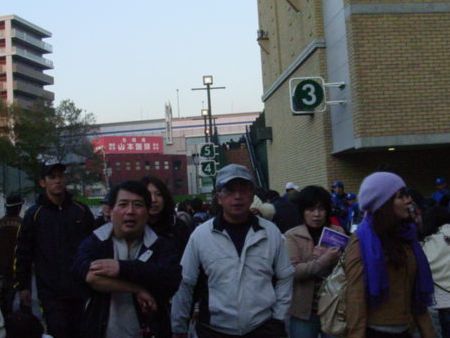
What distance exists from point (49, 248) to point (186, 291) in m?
2.11

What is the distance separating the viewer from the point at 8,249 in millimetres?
8359

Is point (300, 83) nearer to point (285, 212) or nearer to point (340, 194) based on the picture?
point (340, 194)

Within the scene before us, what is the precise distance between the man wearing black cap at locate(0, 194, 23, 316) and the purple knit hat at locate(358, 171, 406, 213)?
17.6ft

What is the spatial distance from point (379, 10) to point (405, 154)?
3.58m

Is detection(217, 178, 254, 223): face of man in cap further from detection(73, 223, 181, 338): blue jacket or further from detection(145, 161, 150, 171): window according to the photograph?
detection(145, 161, 150, 171): window

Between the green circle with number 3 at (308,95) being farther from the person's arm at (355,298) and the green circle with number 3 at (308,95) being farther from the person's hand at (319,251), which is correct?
the person's arm at (355,298)

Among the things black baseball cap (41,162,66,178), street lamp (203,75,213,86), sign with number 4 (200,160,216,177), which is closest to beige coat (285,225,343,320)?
black baseball cap (41,162,66,178)

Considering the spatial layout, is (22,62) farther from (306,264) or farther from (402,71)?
(306,264)

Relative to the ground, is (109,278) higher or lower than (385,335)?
higher

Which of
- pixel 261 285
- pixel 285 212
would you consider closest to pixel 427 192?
pixel 285 212

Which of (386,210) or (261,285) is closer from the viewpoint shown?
(386,210)

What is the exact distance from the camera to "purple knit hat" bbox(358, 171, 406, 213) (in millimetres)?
3895

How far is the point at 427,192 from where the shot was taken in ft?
54.5

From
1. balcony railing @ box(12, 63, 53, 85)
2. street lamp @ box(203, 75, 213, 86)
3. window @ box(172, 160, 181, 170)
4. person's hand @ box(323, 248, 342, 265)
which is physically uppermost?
balcony railing @ box(12, 63, 53, 85)
